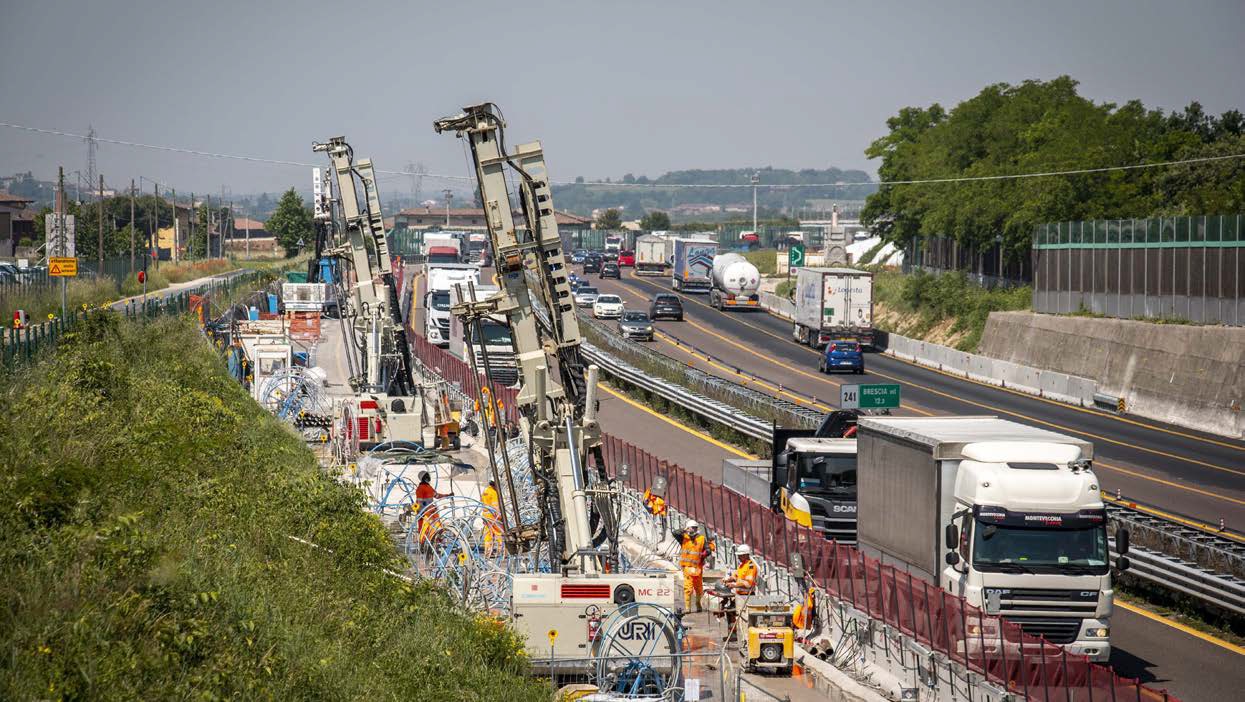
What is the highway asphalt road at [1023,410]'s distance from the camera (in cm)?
3650

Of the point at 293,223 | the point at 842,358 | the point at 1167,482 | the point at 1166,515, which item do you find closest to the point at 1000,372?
the point at 842,358

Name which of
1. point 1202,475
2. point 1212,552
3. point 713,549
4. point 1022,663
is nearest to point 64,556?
point 1022,663

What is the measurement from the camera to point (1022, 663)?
655 inches

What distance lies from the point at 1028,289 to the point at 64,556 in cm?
6609

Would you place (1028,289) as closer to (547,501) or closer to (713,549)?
(713,549)

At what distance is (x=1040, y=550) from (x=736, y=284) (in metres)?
68.8

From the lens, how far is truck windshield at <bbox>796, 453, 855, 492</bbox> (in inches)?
→ 1065

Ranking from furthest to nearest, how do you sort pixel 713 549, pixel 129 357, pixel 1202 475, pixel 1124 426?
pixel 1124 426, pixel 1202 475, pixel 129 357, pixel 713 549

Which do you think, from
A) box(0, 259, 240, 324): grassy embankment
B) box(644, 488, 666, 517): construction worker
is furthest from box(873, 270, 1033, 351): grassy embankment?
box(0, 259, 240, 324): grassy embankment

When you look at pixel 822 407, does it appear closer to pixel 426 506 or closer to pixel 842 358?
pixel 842 358

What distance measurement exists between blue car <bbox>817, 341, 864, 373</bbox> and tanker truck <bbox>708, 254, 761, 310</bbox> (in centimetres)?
2552

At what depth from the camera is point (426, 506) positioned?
26.8 metres

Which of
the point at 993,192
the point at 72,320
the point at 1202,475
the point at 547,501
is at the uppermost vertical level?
the point at 993,192

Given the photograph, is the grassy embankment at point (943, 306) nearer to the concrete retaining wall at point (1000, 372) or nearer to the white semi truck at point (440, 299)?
the concrete retaining wall at point (1000, 372)
